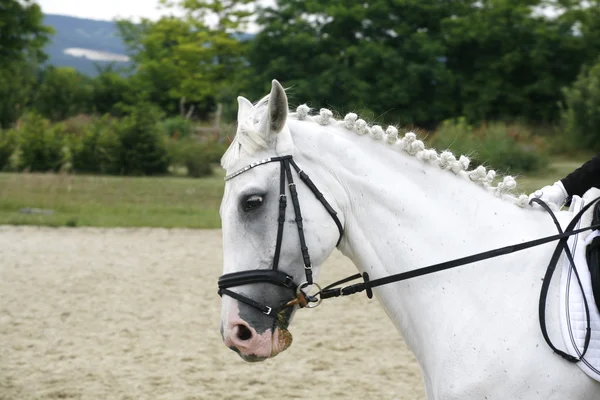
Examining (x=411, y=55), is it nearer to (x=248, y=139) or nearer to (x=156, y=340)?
(x=156, y=340)

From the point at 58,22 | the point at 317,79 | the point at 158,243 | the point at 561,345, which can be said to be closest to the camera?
the point at 561,345

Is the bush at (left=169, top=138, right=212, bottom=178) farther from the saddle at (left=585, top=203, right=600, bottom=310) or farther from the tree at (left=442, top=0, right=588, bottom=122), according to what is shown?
the saddle at (left=585, top=203, right=600, bottom=310)

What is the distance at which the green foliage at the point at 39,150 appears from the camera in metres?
22.7

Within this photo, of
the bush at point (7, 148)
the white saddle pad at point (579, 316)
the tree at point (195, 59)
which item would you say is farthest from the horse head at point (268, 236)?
the tree at point (195, 59)

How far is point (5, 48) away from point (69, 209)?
28.4 m

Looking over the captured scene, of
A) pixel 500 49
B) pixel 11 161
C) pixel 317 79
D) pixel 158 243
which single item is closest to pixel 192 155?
pixel 11 161

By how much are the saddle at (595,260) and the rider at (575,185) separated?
1.09 ft

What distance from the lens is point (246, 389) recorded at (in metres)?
5.63

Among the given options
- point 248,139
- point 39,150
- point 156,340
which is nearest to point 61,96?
point 39,150

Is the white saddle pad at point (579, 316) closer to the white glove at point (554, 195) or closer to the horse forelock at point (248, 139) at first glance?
the white glove at point (554, 195)

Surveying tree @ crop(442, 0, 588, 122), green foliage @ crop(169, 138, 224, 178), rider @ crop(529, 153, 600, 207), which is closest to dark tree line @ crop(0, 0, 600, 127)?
tree @ crop(442, 0, 588, 122)

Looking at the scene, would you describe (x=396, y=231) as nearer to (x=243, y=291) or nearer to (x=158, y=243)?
(x=243, y=291)

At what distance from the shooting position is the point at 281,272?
254 cm

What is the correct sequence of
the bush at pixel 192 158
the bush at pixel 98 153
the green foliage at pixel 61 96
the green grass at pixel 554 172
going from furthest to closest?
the green foliage at pixel 61 96, the bush at pixel 192 158, the bush at pixel 98 153, the green grass at pixel 554 172
